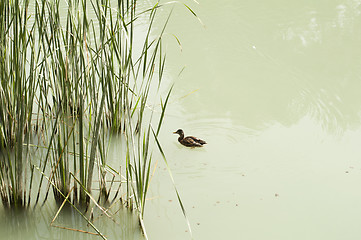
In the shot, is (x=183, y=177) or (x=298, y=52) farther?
(x=298, y=52)

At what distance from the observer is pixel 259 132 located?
265cm

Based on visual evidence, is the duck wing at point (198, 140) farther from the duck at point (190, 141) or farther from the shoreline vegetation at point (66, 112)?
the shoreline vegetation at point (66, 112)

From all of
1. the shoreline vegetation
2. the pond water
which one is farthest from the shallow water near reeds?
the shoreline vegetation

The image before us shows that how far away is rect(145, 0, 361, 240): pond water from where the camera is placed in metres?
2.06

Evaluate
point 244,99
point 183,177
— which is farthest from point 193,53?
point 183,177

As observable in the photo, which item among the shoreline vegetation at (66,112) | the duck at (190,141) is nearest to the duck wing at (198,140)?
the duck at (190,141)

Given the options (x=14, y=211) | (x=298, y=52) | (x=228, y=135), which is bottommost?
(x=14, y=211)

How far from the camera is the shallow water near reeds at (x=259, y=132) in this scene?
2014 millimetres

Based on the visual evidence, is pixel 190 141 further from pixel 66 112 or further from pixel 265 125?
pixel 66 112

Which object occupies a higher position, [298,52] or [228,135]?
[298,52]

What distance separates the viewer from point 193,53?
11.6 feet

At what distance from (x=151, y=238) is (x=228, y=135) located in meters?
0.87

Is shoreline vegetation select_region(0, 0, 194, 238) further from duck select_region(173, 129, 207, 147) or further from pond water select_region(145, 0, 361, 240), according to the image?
duck select_region(173, 129, 207, 147)

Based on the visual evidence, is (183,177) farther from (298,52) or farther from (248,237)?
(298,52)
